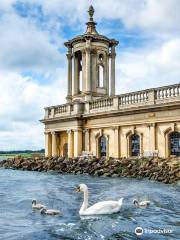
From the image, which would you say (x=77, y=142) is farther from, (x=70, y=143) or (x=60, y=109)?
(x=60, y=109)

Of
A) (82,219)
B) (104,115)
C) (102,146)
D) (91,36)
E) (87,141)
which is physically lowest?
(82,219)

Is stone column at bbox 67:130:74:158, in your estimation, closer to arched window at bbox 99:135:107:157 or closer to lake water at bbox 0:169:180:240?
arched window at bbox 99:135:107:157

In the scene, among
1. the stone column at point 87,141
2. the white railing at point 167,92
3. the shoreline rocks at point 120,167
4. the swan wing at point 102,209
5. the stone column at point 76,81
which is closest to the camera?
the swan wing at point 102,209

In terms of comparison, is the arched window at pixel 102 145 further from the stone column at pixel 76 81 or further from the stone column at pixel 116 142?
the stone column at pixel 76 81

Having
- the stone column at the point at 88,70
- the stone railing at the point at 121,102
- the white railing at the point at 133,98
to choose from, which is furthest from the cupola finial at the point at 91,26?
the white railing at the point at 133,98

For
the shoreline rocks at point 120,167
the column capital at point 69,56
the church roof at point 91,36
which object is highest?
the church roof at point 91,36

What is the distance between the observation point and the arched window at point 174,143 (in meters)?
28.7

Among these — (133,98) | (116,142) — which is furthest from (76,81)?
(133,98)

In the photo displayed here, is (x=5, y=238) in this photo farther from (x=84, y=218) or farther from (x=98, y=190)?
(x=98, y=190)

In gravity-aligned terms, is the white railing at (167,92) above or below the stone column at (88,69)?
below

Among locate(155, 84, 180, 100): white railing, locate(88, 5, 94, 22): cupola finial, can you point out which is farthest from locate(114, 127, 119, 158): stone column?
locate(88, 5, 94, 22): cupola finial

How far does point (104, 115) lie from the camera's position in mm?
34188

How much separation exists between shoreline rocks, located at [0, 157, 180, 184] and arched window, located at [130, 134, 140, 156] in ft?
6.58

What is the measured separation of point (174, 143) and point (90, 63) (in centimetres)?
1338
